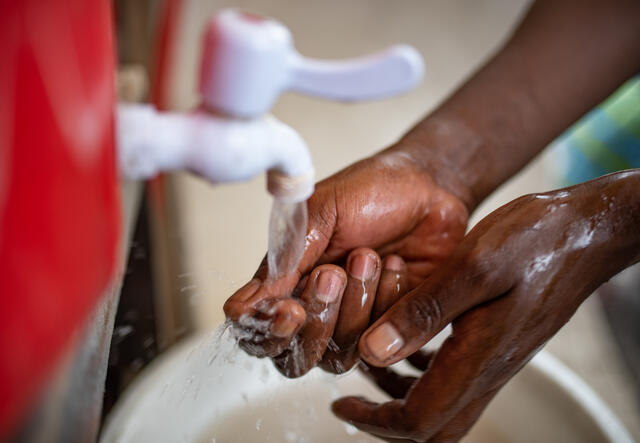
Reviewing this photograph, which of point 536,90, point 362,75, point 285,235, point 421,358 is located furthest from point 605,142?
point 362,75

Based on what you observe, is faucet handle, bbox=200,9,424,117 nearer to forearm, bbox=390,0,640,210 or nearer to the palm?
the palm

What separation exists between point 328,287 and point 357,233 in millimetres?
80

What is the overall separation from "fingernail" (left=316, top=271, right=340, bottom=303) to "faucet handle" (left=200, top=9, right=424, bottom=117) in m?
0.32

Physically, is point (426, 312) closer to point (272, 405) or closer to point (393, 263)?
point (393, 263)

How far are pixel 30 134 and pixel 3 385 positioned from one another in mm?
87

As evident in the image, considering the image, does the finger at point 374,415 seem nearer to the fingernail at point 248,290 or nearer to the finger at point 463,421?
the finger at point 463,421

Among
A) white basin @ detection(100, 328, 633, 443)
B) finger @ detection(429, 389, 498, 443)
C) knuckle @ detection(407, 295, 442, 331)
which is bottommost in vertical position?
white basin @ detection(100, 328, 633, 443)

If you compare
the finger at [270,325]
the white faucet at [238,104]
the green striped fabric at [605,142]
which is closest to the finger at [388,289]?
the finger at [270,325]

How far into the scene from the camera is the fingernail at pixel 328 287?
0.56m

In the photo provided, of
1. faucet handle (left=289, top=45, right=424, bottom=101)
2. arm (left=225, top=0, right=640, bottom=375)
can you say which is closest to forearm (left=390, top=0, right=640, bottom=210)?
arm (left=225, top=0, right=640, bottom=375)

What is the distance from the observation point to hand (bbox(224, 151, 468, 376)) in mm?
526

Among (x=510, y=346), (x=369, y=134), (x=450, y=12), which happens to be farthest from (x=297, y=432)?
(x=450, y=12)

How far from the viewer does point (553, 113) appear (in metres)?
0.78

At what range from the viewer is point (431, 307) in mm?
488
